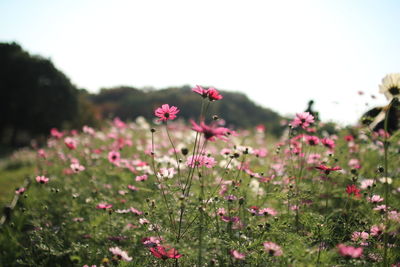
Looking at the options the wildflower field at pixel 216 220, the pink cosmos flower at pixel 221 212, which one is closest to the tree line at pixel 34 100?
the wildflower field at pixel 216 220

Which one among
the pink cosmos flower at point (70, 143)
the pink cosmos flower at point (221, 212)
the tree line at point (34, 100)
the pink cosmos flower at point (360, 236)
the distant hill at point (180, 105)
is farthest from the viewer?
the distant hill at point (180, 105)

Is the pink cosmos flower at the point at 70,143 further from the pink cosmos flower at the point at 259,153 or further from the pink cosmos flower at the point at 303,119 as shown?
the pink cosmos flower at the point at 303,119

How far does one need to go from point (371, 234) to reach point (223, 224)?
1.01 m

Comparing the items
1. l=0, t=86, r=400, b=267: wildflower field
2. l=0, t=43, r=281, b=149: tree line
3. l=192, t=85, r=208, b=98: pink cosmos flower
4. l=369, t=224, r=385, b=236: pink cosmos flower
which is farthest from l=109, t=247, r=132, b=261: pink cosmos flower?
l=0, t=43, r=281, b=149: tree line

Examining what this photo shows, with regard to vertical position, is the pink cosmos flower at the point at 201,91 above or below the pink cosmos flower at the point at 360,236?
above

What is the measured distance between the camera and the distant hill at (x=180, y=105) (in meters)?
23.9

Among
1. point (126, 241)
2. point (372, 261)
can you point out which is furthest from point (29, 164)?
point (372, 261)

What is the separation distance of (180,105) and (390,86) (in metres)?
22.8

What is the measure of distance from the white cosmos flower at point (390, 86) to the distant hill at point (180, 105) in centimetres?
1941

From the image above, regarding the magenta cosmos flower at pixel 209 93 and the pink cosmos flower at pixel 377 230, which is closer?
the magenta cosmos flower at pixel 209 93

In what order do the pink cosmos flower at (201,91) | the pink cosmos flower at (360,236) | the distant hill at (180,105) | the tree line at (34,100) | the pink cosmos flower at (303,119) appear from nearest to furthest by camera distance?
the pink cosmos flower at (201,91)
the pink cosmos flower at (360,236)
the pink cosmos flower at (303,119)
the tree line at (34,100)
the distant hill at (180,105)

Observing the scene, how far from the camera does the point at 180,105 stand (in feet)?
80.2

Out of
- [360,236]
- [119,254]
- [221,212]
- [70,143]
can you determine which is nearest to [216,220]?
[221,212]

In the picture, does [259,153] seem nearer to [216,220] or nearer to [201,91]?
[216,220]
